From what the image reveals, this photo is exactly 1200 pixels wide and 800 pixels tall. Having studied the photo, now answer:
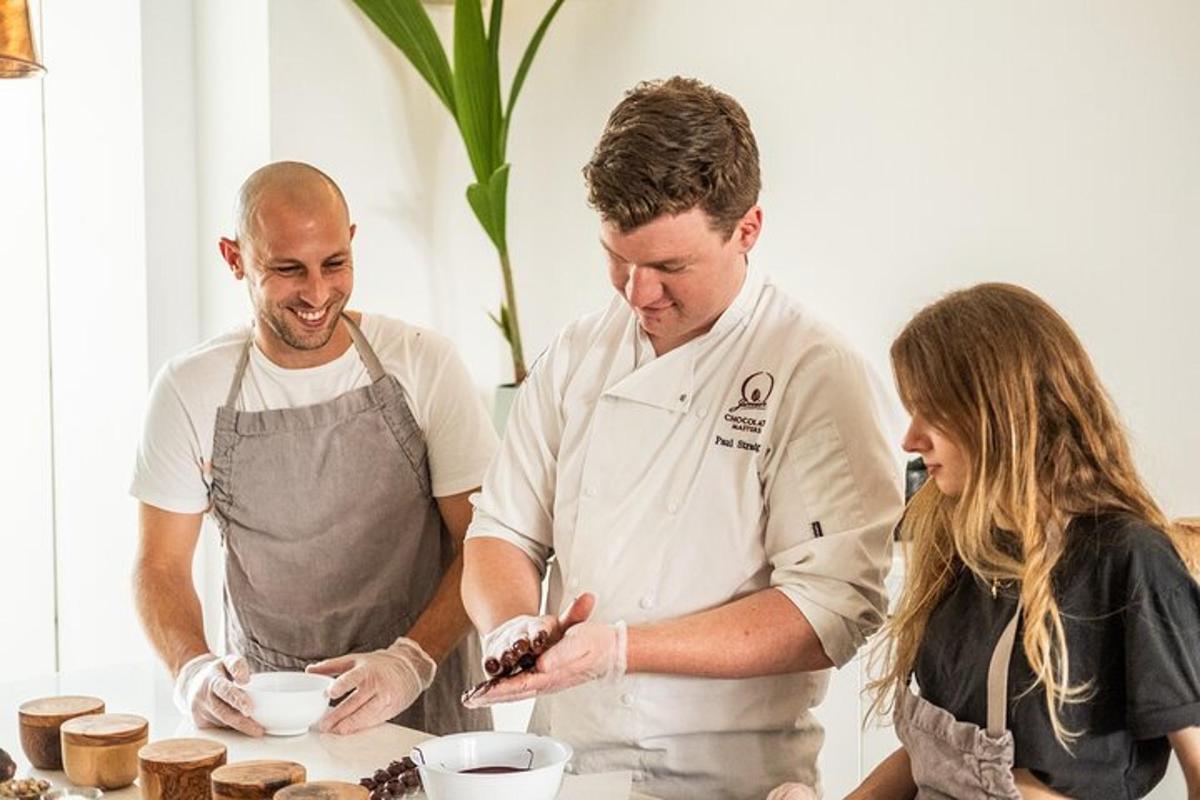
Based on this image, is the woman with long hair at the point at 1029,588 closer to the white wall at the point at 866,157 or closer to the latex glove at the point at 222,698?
the latex glove at the point at 222,698

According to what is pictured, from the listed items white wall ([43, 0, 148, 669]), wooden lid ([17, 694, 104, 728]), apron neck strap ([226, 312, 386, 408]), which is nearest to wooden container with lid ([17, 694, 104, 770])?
wooden lid ([17, 694, 104, 728])

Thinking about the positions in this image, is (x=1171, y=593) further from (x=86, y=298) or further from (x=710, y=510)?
(x=86, y=298)

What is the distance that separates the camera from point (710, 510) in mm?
1879

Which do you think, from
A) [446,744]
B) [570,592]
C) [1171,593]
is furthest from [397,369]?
[1171,593]

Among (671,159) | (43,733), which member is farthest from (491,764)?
(671,159)

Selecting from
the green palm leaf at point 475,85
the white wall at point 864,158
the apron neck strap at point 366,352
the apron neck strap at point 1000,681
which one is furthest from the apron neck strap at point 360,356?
the green palm leaf at point 475,85

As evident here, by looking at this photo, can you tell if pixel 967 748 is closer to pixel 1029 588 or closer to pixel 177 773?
pixel 1029 588

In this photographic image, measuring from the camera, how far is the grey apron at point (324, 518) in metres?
2.33

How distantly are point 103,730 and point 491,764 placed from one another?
0.47 m

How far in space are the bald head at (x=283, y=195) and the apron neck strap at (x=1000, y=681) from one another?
3.91 ft

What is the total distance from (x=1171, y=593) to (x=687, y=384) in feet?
2.14

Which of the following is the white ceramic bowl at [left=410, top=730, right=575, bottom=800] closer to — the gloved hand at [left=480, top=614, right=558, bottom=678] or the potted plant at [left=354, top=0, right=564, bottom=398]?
the gloved hand at [left=480, top=614, right=558, bottom=678]

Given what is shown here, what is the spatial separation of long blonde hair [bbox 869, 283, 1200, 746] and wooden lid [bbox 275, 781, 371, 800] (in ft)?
2.24

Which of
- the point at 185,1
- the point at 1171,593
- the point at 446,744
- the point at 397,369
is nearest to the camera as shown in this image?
the point at 1171,593
